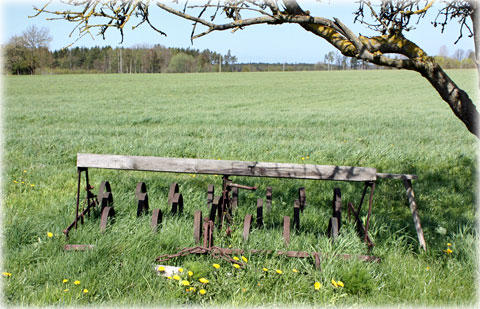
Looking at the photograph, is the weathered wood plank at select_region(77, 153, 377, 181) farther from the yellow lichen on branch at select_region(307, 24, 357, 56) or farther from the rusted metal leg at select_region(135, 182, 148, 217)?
the yellow lichen on branch at select_region(307, 24, 357, 56)

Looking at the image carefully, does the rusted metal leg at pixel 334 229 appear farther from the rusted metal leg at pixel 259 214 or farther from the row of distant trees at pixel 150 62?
the row of distant trees at pixel 150 62

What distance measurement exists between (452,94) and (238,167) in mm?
1814

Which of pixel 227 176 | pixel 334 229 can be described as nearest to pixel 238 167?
pixel 227 176

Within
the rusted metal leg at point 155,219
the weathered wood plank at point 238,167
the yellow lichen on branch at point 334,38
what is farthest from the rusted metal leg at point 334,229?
the rusted metal leg at point 155,219

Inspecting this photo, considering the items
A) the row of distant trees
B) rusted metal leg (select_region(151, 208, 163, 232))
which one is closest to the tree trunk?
rusted metal leg (select_region(151, 208, 163, 232))

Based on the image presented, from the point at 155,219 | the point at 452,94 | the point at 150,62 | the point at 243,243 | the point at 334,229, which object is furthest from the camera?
the point at 150,62

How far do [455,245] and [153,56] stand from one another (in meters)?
76.8

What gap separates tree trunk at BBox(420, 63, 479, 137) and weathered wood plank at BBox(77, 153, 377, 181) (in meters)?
0.80

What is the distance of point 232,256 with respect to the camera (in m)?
3.19

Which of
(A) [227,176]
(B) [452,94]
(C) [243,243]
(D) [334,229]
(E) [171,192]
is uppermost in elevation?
(B) [452,94]

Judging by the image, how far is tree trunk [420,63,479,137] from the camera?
3.02 m

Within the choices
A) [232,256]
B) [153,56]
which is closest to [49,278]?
[232,256]

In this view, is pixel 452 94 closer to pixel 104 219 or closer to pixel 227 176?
pixel 227 176

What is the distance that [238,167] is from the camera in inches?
135
